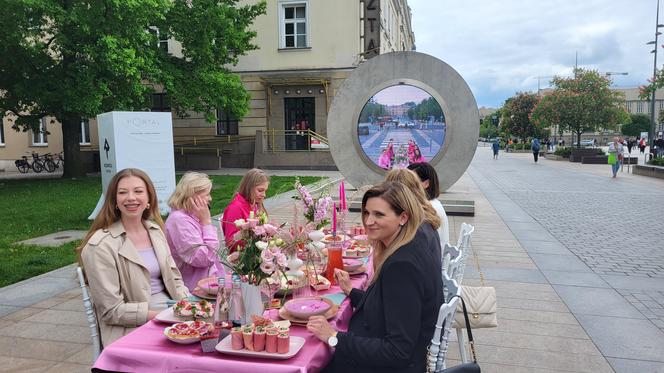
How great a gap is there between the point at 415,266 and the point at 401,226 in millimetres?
335

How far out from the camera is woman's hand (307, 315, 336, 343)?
2.43 m

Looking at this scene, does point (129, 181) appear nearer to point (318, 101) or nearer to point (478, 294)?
point (478, 294)

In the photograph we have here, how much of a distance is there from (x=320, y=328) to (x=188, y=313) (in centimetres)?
75

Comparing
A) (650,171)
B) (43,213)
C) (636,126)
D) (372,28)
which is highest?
(372,28)

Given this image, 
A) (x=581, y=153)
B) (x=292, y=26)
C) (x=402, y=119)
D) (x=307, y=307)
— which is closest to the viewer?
(x=307, y=307)

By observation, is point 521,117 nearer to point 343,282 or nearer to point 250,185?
point 250,185

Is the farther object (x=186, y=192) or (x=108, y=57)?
(x=108, y=57)

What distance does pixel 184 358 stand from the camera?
2262mm

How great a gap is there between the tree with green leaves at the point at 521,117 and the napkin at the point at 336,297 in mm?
Result: 58065

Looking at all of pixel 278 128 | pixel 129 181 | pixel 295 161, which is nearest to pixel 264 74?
pixel 278 128

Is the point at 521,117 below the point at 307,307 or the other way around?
the other way around

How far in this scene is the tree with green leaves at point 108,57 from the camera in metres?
15.3

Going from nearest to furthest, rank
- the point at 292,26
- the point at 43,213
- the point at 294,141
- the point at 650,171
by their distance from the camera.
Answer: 1. the point at 43,213
2. the point at 650,171
3. the point at 294,141
4. the point at 292,26

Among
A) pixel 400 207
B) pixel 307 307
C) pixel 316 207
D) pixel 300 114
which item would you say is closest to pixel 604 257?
pixel 316 207
